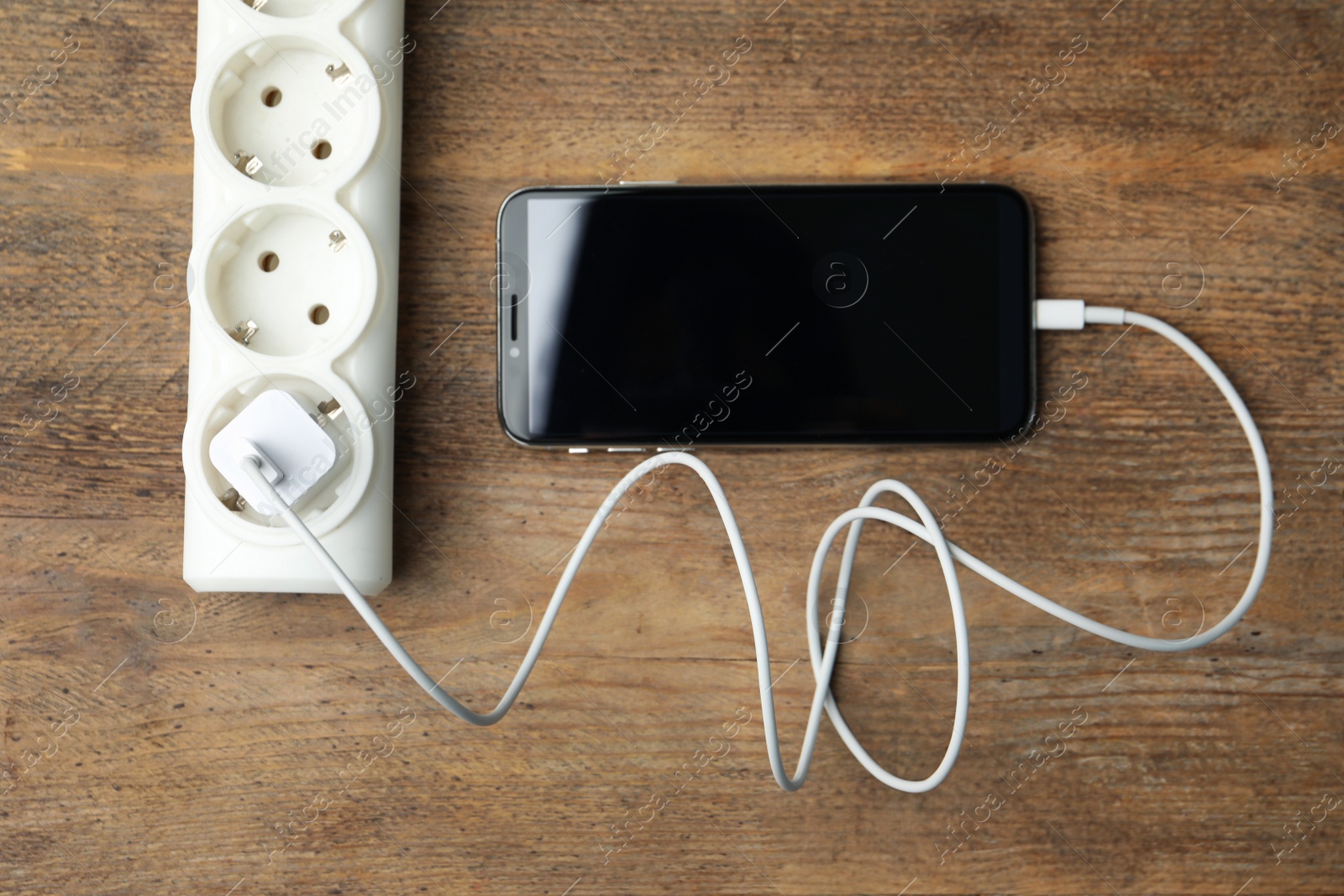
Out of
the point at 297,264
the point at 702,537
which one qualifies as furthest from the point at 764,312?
the point at 297,264

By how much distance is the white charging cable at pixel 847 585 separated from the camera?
1.32 ft

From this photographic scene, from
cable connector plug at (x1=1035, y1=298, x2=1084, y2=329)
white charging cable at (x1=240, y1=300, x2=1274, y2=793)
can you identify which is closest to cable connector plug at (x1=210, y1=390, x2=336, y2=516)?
white charging cable at (x1=240, y1=300, x2=1274, y2=793)

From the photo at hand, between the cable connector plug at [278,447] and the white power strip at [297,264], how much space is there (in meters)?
0.01

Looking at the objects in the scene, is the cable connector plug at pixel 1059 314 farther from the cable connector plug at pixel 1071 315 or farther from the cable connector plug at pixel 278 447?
the cable connector plug at pixel 278 447

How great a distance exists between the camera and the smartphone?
47cm

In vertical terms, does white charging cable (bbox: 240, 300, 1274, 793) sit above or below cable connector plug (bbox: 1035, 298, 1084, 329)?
below

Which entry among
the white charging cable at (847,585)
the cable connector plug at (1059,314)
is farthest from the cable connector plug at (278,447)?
the cable connector plug at (1059,314)

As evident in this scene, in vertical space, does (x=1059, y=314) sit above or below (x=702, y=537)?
above

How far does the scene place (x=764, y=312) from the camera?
476 mm

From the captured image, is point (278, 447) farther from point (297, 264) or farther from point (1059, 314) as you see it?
point (1059, 314)

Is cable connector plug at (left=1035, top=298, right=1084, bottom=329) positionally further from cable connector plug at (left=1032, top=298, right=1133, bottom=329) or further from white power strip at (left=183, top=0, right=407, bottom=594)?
white power strip at (left=183, top=0, right=407, bottom=594)

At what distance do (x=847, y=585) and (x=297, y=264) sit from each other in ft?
1.16

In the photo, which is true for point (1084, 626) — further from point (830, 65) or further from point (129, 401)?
point (129, 401)

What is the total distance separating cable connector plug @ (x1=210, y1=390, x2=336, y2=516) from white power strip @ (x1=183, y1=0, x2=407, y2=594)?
0.01m
